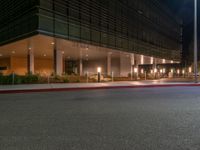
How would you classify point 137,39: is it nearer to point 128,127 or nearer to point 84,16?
point 84,16

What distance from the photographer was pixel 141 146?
3.44 metres

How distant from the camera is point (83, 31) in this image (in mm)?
23875

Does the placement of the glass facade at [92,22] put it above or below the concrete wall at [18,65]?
above

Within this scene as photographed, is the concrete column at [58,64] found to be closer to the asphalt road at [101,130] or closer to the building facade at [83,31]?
the building facade at [83,31]

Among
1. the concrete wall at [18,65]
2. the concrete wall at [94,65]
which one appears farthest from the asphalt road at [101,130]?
the concrete wall at [94,65]

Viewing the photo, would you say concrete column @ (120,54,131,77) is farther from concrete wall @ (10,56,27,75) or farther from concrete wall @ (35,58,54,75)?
concrete wall @ (10,56,27,75)

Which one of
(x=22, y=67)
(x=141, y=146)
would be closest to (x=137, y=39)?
(x=22, y=67)

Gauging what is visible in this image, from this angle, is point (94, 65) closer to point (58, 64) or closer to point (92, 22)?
point (58, 64)

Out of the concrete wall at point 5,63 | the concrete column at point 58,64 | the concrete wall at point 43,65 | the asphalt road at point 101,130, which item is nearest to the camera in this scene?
the asphalt road at point 101,130

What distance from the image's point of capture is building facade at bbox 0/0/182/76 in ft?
66.0

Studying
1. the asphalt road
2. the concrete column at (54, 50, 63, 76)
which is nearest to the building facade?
the concrete column at (54, 50, 63, 76)

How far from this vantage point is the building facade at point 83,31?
2010 cm

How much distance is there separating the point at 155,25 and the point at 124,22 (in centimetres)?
1504

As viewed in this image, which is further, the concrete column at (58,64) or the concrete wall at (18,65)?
the concrete wall at (18,65)
